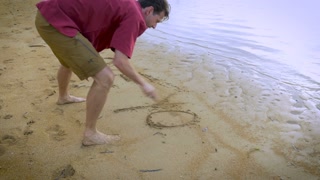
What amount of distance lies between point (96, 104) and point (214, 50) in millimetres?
3986

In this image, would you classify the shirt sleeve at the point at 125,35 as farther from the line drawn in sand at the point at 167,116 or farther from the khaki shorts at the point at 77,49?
the line drawn in sand at the point at 167,116

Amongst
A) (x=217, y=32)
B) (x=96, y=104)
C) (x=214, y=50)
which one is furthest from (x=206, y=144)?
(x=217, y=32)

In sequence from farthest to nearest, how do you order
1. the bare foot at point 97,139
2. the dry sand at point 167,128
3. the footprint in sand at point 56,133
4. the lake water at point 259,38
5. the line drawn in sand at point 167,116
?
1. the lake water at point 259,38
2. the line drawn in sand at point 167,116
3. the footprint in sand at point 56,133
4. the bare foot at point 97,139
5. the dry sand at point 167,128

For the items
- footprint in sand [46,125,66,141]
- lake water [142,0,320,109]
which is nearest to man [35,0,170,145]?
footprint in sand [46,125,66,141]

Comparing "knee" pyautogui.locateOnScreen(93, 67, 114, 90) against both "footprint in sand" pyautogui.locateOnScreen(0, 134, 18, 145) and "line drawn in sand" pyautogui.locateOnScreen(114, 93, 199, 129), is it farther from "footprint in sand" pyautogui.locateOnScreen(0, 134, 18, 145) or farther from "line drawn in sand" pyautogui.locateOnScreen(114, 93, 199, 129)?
"footprint in sand" pyautogui.locateOnScreen(0, 134, 18, 145)

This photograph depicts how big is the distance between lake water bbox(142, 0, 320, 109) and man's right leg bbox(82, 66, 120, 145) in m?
2.62

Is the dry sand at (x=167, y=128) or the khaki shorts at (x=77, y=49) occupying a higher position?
the khaki shorts at (x=77, y=49)

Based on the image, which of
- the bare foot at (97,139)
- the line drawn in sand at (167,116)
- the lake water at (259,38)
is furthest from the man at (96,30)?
the lake water at (259,38)

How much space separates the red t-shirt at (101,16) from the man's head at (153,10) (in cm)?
12

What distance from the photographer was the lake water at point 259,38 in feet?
17.1

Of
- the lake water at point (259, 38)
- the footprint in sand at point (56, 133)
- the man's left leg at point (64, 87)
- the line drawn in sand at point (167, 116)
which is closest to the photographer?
the footprint in sand at point (56, 133)

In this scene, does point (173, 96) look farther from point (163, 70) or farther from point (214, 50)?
point (214, 50)

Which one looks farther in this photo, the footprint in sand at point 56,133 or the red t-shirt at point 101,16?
the footprint in sand at point 56,133

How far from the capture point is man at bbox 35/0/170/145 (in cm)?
252
